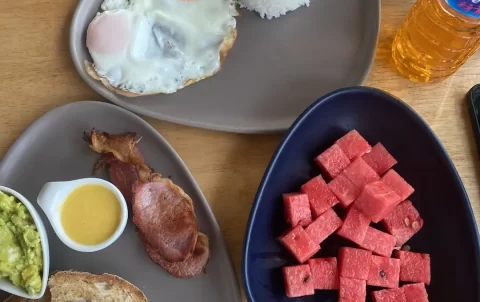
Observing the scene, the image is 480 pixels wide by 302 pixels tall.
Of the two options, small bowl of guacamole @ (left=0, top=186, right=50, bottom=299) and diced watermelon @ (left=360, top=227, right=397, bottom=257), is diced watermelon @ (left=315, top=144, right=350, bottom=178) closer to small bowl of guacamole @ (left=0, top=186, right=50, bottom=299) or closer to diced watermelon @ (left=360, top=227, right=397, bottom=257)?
diced watermelon @ (left=360, top=227, right=397, bottom=257)

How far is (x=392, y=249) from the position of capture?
162 centimetres

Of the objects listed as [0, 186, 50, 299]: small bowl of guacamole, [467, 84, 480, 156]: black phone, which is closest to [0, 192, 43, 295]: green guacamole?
[0, 186, 50, 299]: small bowl of guacamole

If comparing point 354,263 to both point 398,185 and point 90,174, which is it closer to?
point 398,185

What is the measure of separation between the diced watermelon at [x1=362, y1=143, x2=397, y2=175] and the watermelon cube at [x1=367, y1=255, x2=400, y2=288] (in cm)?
28

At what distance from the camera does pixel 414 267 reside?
161cm

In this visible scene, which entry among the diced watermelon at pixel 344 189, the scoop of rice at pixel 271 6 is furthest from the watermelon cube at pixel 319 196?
the scoop of rice at pixel 271 6

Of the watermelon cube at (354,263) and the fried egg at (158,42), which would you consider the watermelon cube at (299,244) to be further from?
the fried egg at (158,42)

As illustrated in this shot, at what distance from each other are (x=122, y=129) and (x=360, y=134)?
0.80 m

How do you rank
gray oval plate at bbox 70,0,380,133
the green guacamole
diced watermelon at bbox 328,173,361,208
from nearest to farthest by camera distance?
1. the green guacamole
2. diced watermelon at bbox 328,173,361,208
3. gray oval plate at bbox 70,0,380,133

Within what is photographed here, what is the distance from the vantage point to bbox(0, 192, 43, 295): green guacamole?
1411 millimetres

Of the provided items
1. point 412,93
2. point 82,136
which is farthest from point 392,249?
point 82,136

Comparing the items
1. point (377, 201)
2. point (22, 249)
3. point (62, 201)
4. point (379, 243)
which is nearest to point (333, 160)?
point (377, 201)

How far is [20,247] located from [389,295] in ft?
3.63

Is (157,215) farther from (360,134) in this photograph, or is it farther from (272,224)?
(360,134)
